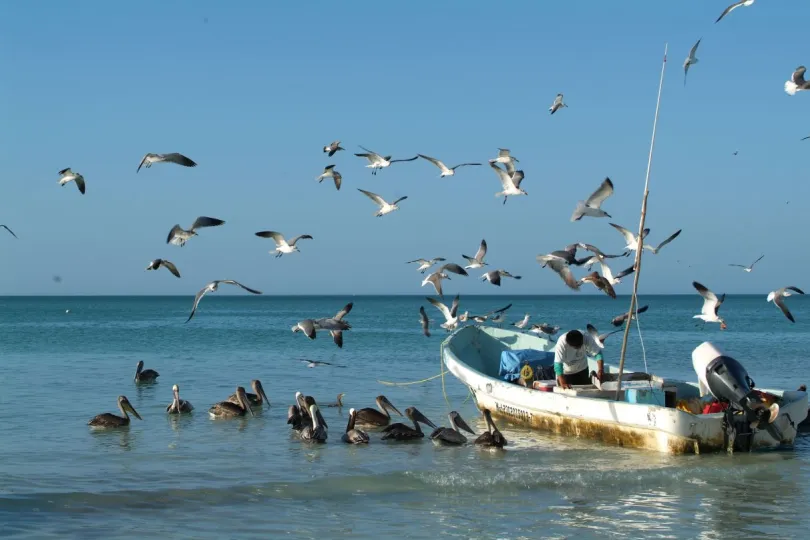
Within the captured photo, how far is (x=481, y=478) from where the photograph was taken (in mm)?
12648

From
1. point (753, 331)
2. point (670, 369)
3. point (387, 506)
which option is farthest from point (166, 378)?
point (753, 331)

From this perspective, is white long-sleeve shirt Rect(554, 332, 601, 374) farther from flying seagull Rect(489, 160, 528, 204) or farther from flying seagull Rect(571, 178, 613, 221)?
flying seagull Rect(489, 160, 528, 204)

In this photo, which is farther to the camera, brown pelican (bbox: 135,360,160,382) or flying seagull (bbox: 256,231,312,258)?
brown pelican (bbox: 135,360,160,382)

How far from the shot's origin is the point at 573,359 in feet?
52.4

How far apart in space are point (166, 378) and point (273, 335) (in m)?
25.6

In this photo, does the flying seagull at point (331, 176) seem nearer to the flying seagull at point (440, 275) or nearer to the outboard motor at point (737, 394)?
the flying seagull at point (440, 275)

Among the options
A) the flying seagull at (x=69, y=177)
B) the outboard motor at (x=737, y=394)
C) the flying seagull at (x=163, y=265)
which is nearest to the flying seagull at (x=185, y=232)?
the flying seagull at (x=163, y=265)

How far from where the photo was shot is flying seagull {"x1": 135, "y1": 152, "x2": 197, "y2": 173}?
55.7 feet

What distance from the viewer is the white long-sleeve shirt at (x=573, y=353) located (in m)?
15.8

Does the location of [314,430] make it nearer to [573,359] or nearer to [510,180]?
[573,359]

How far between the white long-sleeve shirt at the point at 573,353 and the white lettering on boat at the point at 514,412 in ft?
3.57

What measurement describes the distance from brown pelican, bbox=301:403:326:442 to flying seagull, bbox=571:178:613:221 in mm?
4991

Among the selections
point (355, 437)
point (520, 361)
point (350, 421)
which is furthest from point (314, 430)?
point (520, 361)

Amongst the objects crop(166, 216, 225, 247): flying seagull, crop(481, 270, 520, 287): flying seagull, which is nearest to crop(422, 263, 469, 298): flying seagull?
crop(481, 270, 520, 287): flying seagull
